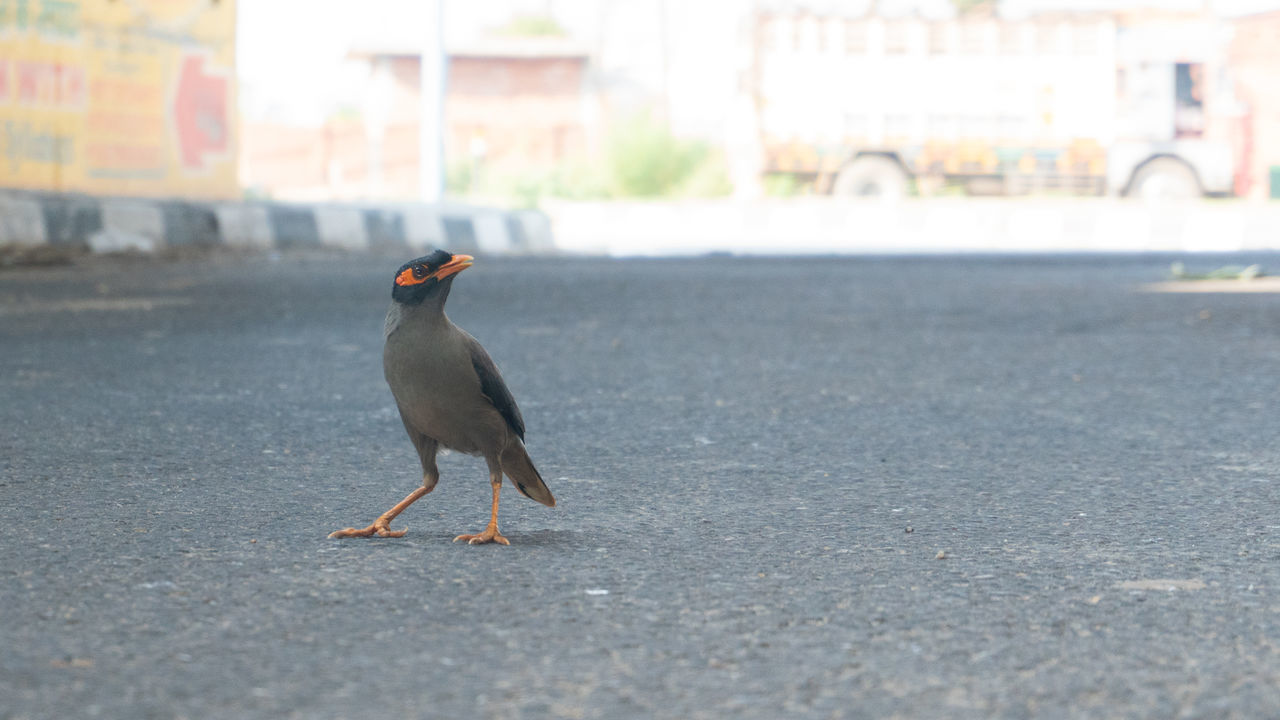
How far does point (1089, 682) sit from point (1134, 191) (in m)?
26.5

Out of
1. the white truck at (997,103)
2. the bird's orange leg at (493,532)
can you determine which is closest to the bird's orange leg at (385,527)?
the bird's orange leg at (493,532)

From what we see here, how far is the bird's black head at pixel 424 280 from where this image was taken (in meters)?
2.84

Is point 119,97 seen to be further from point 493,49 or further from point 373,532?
point 493,49

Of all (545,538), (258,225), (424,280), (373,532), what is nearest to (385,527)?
(373,532)

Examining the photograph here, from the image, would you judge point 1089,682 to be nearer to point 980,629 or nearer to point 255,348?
point 980,629

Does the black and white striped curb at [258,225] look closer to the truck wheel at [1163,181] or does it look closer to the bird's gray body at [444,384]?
the bird's gray body at [444,384]

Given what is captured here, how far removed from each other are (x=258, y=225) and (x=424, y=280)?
1025 cm

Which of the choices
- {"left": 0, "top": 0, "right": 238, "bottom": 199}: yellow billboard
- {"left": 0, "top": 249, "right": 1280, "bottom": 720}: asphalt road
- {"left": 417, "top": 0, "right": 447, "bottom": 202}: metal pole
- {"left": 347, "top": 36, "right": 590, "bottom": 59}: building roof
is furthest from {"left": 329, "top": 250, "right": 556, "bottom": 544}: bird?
{"left": 347, "top": 36, "right": 590, "bottom": 59}: building roof

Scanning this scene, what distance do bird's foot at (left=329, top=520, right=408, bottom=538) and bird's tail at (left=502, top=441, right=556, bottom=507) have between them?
26 centimetres

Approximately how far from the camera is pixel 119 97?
479 inches

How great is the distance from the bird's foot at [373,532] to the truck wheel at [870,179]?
24413mm

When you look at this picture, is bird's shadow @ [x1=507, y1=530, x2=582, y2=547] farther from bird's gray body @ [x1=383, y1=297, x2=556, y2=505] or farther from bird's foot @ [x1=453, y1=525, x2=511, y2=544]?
bird's gray body @ [x1=383, y1=297, x2=556, y2=505]

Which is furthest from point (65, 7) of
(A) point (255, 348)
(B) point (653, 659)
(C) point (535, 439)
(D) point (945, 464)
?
(B) point (653, 659)

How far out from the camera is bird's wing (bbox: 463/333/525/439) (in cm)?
292
